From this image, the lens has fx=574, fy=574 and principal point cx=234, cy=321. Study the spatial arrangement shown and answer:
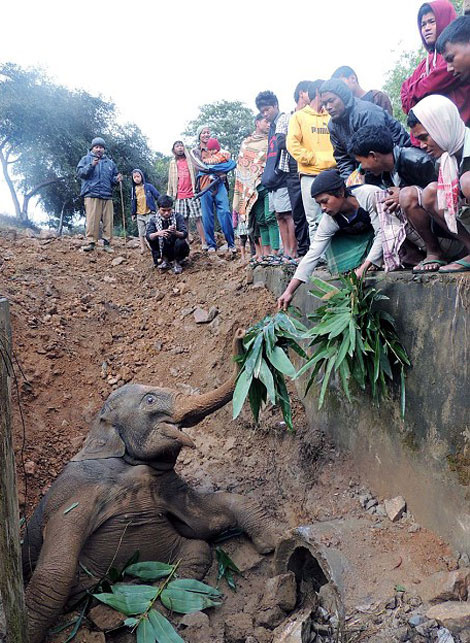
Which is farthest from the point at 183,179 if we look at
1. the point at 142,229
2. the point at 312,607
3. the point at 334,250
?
the point at 312,607

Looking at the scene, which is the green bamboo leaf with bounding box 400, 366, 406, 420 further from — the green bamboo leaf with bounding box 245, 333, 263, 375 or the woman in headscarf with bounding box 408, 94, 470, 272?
the green bamboo leaf with bounding box 245, 333, 263, 375

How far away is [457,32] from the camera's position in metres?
3.59

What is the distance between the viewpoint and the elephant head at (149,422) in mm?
4359

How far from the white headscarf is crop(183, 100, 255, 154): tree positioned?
2050 centimetres

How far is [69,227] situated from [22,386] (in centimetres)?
1846

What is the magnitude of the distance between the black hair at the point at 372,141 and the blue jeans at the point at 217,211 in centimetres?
496

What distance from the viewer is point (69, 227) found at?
23.6m

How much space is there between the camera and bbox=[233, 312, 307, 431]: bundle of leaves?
3979 millimetres

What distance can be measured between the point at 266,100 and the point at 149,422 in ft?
14.3

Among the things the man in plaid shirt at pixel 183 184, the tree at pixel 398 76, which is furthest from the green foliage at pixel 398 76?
the man in plaid shirt at pixel 183 184

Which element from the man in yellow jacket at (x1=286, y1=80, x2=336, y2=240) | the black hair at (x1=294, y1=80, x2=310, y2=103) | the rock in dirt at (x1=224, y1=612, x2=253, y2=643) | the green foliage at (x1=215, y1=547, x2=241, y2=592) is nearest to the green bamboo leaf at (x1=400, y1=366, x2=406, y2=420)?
the rock in dirt at (x1=224, y1=612, x2=253, y2=643)

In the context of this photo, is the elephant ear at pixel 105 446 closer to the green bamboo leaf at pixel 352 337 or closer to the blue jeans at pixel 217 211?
the green bamboo leaf at pixel 352 337

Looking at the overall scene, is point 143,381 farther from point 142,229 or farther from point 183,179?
point 142,229

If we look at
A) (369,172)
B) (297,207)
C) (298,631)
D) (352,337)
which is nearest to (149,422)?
(352,337)
